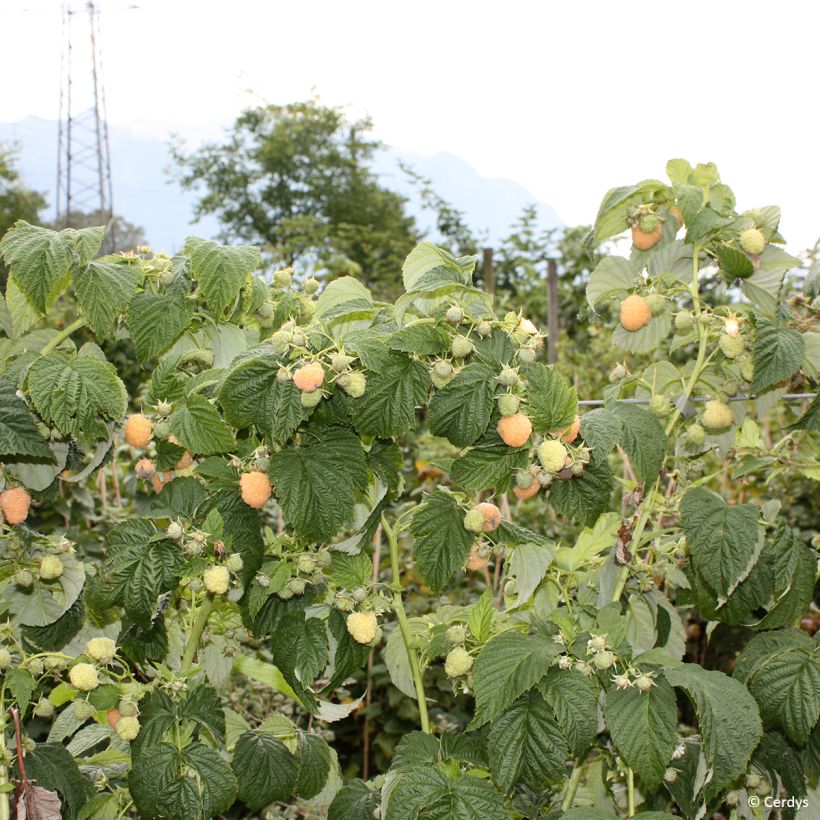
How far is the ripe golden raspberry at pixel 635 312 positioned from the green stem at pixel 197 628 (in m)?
0.82

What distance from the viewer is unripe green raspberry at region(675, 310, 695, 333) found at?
1.43m

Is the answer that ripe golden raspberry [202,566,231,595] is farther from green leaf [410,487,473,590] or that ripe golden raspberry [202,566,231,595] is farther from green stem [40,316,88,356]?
green stem [40,316,88,356]

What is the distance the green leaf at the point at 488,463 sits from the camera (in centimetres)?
128

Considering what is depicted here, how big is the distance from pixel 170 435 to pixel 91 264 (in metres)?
0.29

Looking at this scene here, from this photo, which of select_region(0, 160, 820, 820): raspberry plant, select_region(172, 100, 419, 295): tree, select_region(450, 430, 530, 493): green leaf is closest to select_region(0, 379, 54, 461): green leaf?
select_region(0, 160, 820, 820): raspberry plant

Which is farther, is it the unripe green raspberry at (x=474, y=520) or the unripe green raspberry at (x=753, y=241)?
the unripe green raspberry at (x=753, y=241)

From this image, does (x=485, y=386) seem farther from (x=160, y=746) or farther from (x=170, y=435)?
(x=160, y=746)

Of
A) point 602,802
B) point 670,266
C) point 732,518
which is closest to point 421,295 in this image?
point 670,266

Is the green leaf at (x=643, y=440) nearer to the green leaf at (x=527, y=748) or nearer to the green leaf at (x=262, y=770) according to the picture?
the green leaf at (x=527, y=748)

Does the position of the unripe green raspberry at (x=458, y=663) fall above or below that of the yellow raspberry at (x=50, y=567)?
below

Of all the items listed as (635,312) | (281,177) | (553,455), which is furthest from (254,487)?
(281,177)

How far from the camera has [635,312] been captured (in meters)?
1.49

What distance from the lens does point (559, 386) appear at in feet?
4.08

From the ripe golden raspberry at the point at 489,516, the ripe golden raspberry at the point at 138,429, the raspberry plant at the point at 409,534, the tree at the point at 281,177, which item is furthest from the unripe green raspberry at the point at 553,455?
the tree at the point at 281,177
